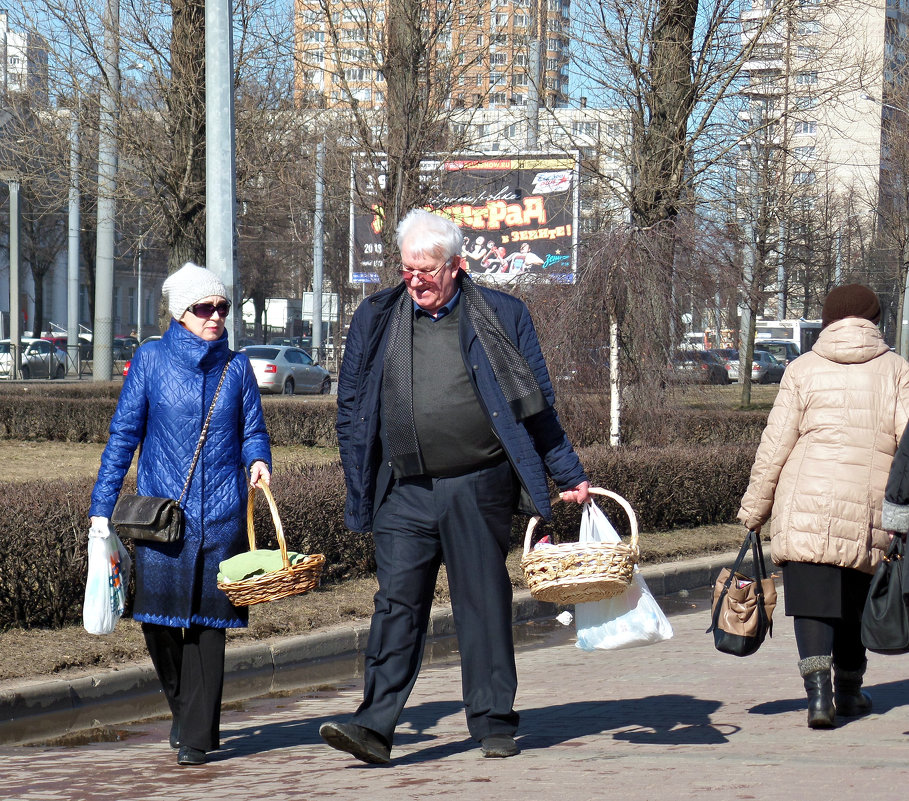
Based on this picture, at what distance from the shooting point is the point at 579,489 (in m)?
4.74

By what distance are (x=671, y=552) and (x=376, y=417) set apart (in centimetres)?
599

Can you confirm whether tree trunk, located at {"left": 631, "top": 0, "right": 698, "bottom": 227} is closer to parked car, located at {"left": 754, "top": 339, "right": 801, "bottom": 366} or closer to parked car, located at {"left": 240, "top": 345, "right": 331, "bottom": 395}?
parked car, located at {"left": 240, "top": 345, "right": 331, "bottom": 395}

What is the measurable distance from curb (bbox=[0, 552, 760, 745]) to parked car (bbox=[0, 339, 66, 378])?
3832 cm

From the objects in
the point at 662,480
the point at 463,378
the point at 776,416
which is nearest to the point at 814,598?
the point at 776,416

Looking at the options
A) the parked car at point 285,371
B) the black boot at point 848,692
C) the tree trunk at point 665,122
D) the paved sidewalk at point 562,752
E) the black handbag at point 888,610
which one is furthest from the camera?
the parked car at point 285,371

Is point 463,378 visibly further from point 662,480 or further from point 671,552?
point 662,480

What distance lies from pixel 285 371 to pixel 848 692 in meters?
32.7

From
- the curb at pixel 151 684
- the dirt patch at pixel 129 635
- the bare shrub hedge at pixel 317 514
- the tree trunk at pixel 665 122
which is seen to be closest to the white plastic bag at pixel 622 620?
the curb at pixel 151 684

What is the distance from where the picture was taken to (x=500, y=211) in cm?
1577

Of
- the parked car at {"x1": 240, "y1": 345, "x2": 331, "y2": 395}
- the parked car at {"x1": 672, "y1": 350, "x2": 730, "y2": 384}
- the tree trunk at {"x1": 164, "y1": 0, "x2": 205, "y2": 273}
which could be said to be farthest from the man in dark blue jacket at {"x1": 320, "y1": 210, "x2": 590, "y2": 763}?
the parked car at {"x1": 240, "y1": 345, "x2": 331, "y2": 395}

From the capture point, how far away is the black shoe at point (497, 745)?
4.74 m

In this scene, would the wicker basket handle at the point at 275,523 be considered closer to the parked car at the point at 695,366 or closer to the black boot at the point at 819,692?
the black boot at the point at 819,692

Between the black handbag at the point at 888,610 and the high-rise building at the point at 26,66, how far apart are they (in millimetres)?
12266

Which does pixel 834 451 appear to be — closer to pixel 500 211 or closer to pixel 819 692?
pixel 819 692
